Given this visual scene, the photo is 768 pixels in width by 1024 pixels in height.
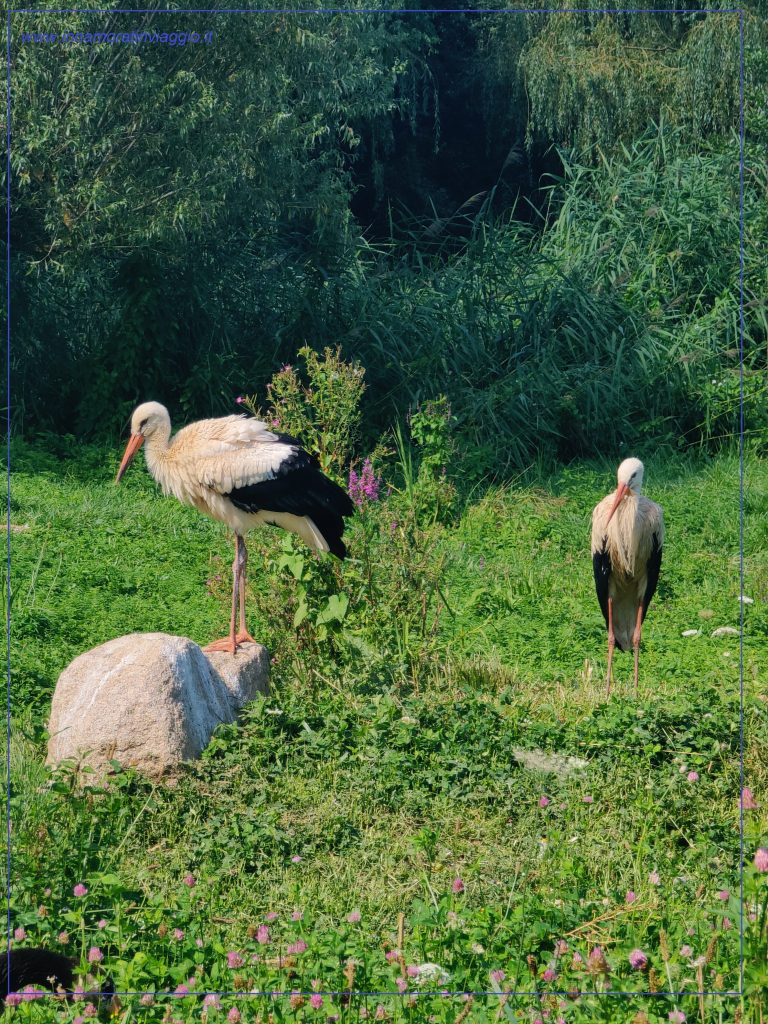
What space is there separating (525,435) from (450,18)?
23.5 ft

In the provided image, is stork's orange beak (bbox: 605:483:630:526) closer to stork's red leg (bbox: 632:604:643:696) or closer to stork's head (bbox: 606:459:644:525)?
stork's head (bbox: 606:459:644:525)

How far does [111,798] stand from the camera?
14.0 feet

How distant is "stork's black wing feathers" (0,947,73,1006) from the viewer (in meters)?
2.93

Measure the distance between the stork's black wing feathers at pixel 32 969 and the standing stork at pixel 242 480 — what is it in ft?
8.53

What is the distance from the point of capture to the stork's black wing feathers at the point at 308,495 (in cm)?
577

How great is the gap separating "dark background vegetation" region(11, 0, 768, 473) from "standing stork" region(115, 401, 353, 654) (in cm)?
356

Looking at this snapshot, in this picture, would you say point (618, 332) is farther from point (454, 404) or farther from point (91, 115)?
point (91, 115)

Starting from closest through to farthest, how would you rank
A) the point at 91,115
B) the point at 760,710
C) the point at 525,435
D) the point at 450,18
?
the point at 760,710
the point at 91,115
the point at 525,435
the point at 450,18

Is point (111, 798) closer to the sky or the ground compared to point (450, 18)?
closer to the ground

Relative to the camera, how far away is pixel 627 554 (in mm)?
6660

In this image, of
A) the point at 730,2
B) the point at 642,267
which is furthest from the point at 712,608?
the point at 730,2

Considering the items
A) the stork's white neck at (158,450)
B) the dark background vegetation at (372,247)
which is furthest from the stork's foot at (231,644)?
the dark background vegetation at (372,247)

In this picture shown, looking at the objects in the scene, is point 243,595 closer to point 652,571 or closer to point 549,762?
point 549,762

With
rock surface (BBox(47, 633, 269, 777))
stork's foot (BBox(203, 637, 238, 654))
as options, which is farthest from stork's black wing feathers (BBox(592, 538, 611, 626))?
rock surface (BBox(47, 633, 269, 777))
